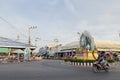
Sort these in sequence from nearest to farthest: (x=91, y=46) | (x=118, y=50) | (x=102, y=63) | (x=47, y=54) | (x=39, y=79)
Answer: (x=39, y=79)
(x=102, y=63)
(x=91, y=46)
(x=118, y=50)
(x=47, y=54)

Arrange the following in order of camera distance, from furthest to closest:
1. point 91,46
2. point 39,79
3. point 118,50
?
point 118,50 < point 91,46 < point 39,79

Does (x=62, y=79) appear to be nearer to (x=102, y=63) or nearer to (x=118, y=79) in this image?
(x=118, y=79)

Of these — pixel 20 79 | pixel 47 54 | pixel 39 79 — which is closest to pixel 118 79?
pixel 39 79

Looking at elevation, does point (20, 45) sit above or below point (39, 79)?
above

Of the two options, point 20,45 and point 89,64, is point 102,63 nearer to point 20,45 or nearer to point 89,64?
point 89,64

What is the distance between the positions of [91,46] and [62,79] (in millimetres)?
21354

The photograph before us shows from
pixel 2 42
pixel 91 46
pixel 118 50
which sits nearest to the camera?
pixel 91 46

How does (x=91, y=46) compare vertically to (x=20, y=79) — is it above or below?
above

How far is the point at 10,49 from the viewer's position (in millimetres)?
59312

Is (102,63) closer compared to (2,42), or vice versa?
(102,63)

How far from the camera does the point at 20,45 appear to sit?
59.8 m

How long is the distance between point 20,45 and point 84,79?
48656 mm

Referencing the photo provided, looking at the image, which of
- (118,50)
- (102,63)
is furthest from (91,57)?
(118,50)

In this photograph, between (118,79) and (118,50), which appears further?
(118,50)
